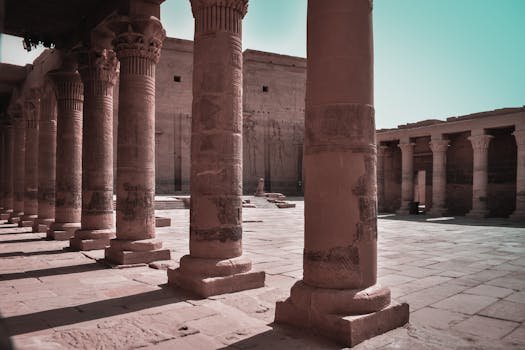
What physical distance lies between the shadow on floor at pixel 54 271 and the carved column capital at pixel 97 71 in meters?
4.14

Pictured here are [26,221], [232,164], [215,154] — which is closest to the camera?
[215,154]

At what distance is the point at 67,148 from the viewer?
1095 centimetres

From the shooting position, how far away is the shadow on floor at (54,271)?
21.8 ft

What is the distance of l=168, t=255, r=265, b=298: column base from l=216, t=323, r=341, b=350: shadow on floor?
1.49 m

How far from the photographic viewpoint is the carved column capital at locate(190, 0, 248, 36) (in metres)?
5.76

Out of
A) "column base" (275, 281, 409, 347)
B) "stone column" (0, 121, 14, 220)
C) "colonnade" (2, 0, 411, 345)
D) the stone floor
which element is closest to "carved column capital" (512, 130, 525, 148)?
the stone floor

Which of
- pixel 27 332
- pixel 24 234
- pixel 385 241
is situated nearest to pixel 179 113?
pixel 24 234

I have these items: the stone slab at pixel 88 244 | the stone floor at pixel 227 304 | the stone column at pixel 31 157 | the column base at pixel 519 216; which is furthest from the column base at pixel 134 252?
the column base at pixel 519 216

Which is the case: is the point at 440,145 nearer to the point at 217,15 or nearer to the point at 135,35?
the point at 135,35

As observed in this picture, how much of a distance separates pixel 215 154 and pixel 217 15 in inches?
78.0

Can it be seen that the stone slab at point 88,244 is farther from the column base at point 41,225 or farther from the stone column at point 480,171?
the stone column at point 480,171

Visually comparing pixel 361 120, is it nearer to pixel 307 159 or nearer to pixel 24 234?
pixel 307 159

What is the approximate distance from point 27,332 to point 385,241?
8961mm

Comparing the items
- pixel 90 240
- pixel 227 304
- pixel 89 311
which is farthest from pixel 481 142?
pixel 89 311
